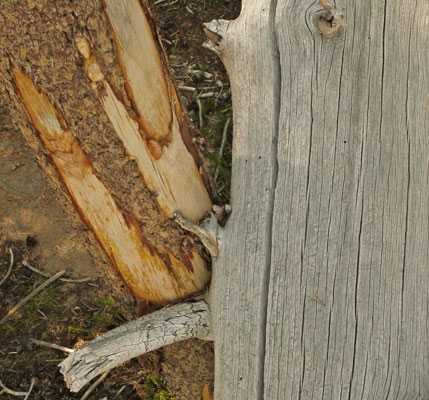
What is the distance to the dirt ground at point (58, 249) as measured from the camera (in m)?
3.62

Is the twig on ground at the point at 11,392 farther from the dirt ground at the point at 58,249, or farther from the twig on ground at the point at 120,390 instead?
the twig on ground at the point at 120,390

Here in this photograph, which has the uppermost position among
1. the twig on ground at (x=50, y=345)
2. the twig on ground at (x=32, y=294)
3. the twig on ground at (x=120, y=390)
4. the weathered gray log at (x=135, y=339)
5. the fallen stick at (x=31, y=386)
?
the weathered gray log at (x=135, y=339)

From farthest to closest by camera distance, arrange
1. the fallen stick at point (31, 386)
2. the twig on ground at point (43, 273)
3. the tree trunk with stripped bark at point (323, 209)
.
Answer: the twig on ground at point (43, 273) → the fallen stick at point (31, 386) → the tree trunk with stripped bark at point (323, 209)

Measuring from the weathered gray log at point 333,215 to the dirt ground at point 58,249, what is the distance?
1.29 metres

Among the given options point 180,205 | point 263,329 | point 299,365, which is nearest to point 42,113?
point 180,205

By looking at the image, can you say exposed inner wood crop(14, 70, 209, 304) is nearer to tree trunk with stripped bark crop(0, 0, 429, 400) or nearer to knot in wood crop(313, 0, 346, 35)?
tree trunk with stripped bark crop(0, 0, 429, 400)

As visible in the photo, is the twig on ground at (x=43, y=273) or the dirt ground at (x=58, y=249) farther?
the twig on ground at (x=43, y=273)

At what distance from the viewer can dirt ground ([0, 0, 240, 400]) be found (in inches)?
142

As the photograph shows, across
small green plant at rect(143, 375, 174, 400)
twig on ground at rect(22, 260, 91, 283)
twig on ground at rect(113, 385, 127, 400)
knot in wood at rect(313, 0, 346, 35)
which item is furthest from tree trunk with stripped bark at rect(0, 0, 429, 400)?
twig on ground at rect(22, 260, 91, 283)

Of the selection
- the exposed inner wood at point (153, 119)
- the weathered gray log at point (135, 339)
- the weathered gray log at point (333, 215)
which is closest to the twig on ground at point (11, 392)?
the weathered gray log at point (135, 339)

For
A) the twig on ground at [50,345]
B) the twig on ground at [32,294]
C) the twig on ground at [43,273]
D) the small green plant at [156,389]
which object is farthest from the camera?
the twig on ground at [43,273]

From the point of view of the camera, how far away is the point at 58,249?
12.9ft

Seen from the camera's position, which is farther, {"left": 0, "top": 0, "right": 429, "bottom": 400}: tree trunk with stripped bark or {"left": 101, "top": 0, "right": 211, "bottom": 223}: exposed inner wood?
{"left": 0, "top": 0, "right": 429, "bottom": 400}: tree trunk with stripped bark

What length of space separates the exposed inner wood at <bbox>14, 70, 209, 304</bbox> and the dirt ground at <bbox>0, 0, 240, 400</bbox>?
119cm
